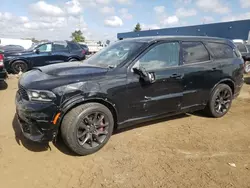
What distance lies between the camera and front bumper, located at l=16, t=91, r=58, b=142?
3217 mm

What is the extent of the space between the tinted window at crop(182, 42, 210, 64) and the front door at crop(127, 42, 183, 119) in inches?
8.0

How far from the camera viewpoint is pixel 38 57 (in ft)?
35.4

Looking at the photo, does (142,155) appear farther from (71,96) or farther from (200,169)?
(71,96)

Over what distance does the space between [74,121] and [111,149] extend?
844 mm

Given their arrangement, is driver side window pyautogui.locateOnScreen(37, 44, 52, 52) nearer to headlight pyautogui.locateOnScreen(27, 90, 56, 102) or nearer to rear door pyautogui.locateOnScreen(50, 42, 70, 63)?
rear door pyautogui.locateOnScreen(50, 42, 70, 63)

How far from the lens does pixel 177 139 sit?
4199 millimetres

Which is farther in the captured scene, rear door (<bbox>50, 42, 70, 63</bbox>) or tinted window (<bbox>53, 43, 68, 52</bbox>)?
tinted window (<bbox>53, 43, 68, 52</bbox>)

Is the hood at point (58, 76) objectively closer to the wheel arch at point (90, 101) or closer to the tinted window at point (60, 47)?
the wheel arch at point (90, 101)

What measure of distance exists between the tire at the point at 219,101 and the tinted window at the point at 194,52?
2.55 feet

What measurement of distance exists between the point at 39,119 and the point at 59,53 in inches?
328

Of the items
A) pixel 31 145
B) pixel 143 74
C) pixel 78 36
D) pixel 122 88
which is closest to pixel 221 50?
pixel 143 74

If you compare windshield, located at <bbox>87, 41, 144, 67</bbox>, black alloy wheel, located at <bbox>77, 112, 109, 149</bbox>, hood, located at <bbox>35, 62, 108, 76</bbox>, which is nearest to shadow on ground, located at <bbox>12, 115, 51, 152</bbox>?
black alloy wheel, located at <bbox>77, 112, 109, 149</bbox>

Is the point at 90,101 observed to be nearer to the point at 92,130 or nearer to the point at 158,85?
the point at 92,130

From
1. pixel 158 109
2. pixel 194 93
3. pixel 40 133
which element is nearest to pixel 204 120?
pixel 194 93
